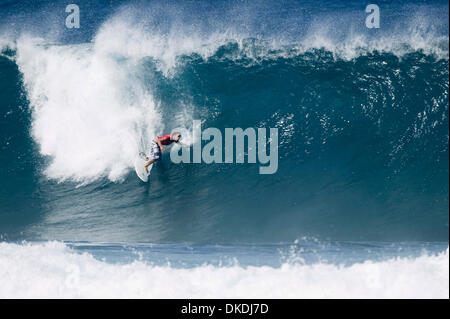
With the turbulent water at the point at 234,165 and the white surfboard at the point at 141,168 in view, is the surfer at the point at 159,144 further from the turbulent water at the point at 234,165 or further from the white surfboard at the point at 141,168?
the turbulent water at the point at 234,165

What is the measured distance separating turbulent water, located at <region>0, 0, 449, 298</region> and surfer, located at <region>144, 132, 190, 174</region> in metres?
0.39

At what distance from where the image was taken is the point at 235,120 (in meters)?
10.7

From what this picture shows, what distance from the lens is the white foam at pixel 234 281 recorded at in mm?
6000

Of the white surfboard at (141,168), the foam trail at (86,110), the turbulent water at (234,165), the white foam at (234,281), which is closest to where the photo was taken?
the white foam at (234,281)

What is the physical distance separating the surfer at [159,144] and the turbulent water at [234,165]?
0.39 m

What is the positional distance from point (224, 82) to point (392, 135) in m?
4.02

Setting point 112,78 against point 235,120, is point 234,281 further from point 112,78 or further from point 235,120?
point 112,78

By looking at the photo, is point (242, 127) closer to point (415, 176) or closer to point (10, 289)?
point (415, 176)

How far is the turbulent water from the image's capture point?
285 inches

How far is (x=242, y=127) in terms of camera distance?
10.6 meters

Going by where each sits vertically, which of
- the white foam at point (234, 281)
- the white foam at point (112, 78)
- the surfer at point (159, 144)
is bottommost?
the white foam at point (234, 281)

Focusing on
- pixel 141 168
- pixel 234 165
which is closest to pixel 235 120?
pixel 234 165

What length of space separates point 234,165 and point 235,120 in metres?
1.25

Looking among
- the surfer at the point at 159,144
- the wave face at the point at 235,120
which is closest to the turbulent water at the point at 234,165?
the wave face at the point at 235,120
